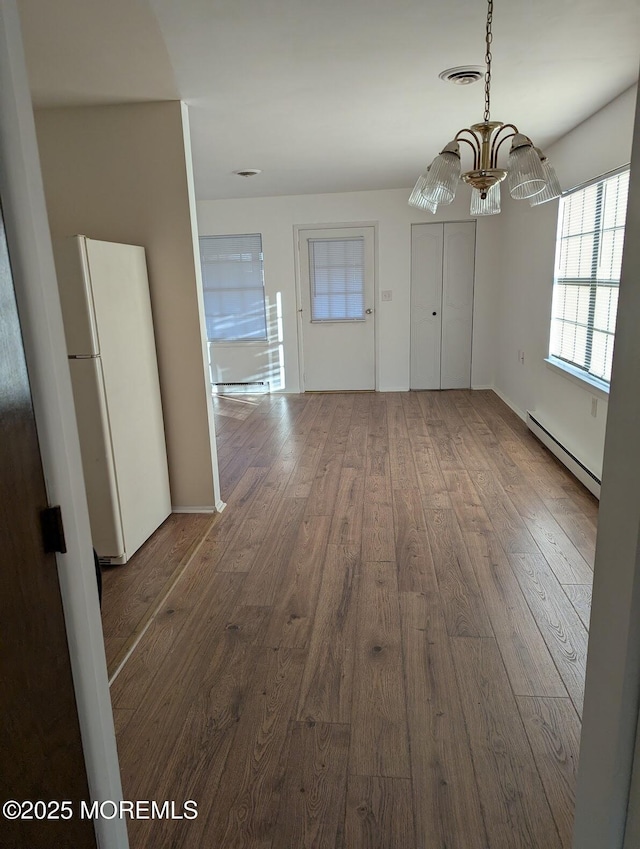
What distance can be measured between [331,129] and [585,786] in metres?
3.79

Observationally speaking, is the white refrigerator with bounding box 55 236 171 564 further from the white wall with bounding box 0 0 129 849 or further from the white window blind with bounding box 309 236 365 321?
the white window blind with bounding box 309 236 365 321

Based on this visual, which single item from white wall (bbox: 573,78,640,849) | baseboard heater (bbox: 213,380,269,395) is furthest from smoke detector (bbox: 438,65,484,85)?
baseboard heater (bbox: 213,380,269,395)

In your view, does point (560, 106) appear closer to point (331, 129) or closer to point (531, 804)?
point (331, 129)

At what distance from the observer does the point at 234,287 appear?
23.1 ft

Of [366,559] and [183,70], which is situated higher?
[183,70]

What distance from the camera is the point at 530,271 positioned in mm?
5297

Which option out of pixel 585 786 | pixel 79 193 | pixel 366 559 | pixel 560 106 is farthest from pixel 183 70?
pixel 585 786

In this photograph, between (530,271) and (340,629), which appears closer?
(340,629)

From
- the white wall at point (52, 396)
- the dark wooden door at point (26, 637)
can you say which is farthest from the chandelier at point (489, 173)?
the dark wooden door at point (26, 637)

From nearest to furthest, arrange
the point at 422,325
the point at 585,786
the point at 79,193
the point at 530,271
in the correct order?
the point at 585,786 → the point at 79,193 → the point at 530,271 → the point at 422,325

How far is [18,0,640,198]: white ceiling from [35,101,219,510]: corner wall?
15cm

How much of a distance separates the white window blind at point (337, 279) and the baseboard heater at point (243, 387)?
110 centimetres

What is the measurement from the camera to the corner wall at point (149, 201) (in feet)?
10.3

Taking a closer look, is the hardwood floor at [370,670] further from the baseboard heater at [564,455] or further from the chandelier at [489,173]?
the chandelier at [489,173]
